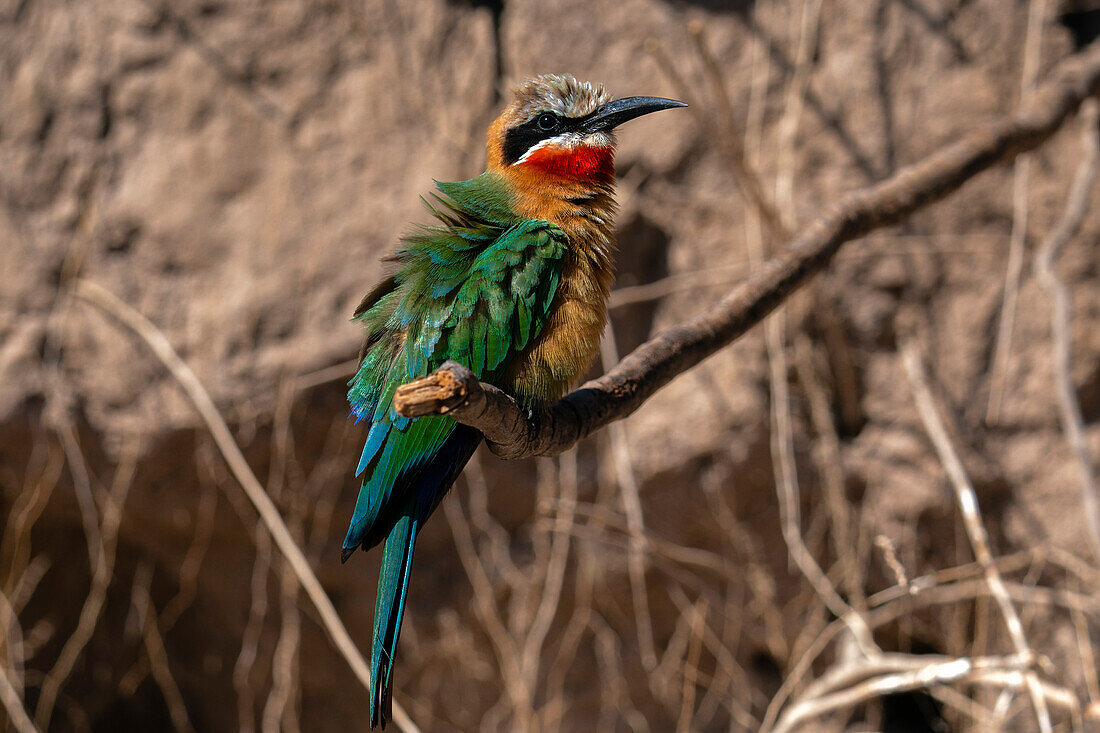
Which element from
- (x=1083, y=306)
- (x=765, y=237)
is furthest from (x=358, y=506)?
(x=1083, y=306)

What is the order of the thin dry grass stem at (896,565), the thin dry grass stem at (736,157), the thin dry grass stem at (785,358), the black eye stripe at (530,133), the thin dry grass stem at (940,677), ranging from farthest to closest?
the thin dry grass stem at (785,358) → the thin dry grass stem at (736,157) → the black eye stripe at (530,133) → the thin dry grass stem at (940,677) → the thin dry grass stem at (896,565)

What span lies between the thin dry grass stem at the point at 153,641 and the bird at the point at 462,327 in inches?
59.0

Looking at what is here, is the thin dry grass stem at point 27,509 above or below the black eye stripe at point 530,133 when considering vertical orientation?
below

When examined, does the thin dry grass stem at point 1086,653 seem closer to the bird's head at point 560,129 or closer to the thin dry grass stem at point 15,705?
the bird's head at point 560,129

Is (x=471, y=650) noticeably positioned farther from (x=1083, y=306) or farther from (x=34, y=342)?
(x=1083, y=306)

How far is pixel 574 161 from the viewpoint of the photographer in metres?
1.60

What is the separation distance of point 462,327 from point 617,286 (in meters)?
1.06

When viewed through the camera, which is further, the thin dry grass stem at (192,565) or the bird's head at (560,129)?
the thin dry grass stem at (192,565)

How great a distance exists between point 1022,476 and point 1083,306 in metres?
0.46

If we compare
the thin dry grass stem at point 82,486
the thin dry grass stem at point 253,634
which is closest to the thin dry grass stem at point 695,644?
the thin dry grass stem at point 253,634

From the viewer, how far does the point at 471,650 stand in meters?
2.54

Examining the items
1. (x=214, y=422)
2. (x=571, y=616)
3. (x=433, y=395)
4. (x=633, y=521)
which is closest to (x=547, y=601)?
(x=571, y=616)

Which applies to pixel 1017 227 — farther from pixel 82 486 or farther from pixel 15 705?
pixel 15 705

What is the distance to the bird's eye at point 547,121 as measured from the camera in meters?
1.70
